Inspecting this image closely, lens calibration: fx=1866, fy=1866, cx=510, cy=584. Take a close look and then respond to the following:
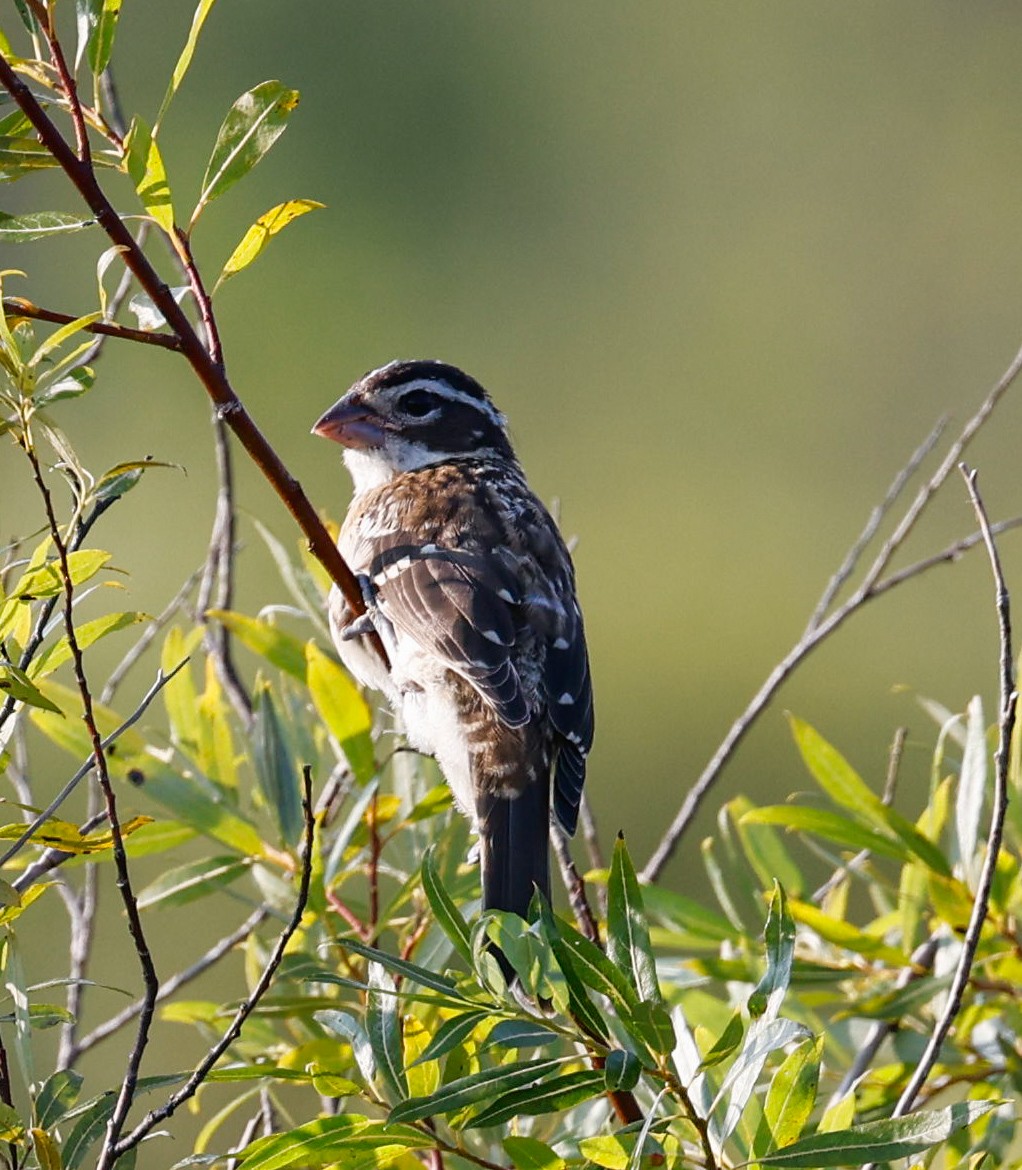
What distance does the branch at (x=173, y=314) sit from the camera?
1.93m

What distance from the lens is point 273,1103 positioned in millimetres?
2592

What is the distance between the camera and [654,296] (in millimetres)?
20297

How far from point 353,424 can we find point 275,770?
148 centimetres

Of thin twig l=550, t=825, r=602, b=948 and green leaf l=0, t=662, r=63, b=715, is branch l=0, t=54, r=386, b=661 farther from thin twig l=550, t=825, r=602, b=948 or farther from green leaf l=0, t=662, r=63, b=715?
thin twig l=550, t=825, r=602, b=948

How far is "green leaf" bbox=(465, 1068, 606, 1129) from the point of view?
1.90 meters

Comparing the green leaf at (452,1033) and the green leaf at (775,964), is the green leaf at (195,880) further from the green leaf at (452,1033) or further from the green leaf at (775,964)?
the green leaf at (775,964)

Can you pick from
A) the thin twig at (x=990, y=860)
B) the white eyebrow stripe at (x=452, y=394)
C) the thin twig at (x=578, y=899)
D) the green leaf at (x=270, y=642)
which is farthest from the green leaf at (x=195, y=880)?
the white eyebrow stripe at (x=452, y=394)

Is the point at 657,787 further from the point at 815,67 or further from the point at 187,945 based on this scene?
the point at 815,67

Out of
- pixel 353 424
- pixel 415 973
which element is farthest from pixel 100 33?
pixel 353 424

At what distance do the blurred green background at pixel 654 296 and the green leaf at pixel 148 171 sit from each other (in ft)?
30.6

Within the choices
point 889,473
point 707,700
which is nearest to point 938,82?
point 889,473

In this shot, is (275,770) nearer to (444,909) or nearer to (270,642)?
(270,642)

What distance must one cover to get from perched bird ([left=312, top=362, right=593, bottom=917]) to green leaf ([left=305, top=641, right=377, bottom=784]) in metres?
0.24

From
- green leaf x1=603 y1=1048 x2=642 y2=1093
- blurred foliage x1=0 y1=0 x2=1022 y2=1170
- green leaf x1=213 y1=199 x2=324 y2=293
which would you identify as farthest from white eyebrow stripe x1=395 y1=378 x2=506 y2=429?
green leaf x1=603 y1=1048 x2=642 y2=1093
